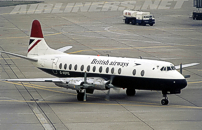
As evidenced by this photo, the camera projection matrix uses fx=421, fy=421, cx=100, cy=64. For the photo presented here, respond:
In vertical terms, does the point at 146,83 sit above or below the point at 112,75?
below

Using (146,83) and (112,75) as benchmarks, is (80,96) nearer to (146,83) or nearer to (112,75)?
(112,75)

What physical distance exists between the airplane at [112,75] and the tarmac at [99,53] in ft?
5.30

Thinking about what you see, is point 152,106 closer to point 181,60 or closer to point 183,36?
point 181,60

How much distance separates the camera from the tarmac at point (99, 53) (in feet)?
106

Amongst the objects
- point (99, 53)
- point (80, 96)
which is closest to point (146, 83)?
point (80, 96)

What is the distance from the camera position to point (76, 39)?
7612 cm

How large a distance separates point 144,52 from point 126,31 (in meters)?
21.7

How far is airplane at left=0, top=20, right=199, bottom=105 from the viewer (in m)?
36.3

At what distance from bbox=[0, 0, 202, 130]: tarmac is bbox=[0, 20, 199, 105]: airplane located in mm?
1615

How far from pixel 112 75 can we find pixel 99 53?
990 inches

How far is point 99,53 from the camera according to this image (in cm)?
6319

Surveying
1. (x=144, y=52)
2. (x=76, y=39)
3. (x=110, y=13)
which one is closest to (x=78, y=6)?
(x=110, y=13)

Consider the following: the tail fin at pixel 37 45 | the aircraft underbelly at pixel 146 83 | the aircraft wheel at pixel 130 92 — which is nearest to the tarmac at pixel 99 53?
the aircraft wheel at pixel 130 92

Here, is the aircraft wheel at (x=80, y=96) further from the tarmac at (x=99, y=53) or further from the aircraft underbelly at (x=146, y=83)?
the aircraft underbelly at (x=146, y=83)
